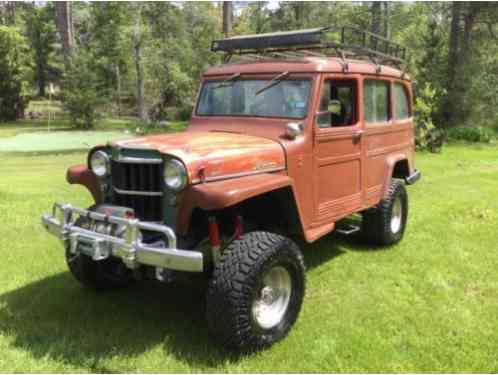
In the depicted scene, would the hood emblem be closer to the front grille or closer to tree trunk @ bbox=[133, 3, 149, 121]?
the front grille

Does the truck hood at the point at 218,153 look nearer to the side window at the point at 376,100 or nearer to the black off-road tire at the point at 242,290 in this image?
the black off-road tire at the point at 242,290

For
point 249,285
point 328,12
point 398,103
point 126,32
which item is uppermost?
point 328,12

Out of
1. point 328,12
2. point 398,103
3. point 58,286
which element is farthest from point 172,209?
point 328,12

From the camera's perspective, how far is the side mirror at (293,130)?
14.0 feet

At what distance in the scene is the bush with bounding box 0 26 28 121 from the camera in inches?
1129

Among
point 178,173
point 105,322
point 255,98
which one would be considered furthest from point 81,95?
point 178,173

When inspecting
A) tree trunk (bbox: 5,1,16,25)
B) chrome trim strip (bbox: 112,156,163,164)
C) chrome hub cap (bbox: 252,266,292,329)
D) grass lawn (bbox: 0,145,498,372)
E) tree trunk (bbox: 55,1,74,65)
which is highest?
tree trunk (bbox: 5,1,16,25)

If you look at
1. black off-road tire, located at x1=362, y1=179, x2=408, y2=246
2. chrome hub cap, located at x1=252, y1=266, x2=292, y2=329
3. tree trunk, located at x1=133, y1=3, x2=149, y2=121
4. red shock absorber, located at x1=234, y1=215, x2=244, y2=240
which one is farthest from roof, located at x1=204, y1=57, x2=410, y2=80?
tree trunk, located at x1=133, y1=3, x2=149, y2=121

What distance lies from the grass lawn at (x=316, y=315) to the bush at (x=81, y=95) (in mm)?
19679

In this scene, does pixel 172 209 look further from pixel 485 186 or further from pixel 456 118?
pixel 456 118

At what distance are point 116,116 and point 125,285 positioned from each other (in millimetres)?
31921

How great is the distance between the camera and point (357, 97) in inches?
202

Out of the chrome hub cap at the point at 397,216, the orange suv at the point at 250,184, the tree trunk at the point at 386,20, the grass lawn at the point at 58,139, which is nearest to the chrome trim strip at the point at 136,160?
the orange suv at the point at 250,184

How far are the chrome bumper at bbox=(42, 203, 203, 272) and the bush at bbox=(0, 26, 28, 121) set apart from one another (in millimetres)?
29062
